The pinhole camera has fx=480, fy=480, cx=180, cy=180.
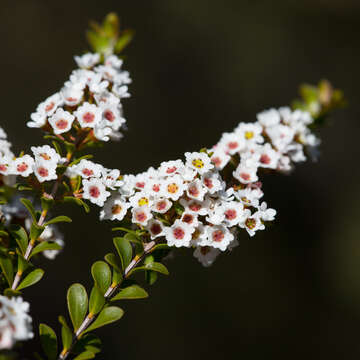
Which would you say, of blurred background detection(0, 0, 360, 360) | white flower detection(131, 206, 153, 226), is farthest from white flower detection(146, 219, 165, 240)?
blurred background detection(0, 0, 360, 360)

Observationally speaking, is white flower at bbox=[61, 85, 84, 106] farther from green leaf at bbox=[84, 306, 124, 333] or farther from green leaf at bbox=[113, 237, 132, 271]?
green leaf at bbox=[84, 306, 124, 333]

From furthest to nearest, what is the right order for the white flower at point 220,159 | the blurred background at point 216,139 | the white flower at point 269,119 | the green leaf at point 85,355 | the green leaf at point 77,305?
the blurred background at point 216,139 < the white flower at point 269,119 < the white flower at point 220,159 < the green leaf at point 77,305 < the green leaf at point 85,355

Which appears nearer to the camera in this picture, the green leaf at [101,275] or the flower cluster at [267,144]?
the green leaf at [101,275]

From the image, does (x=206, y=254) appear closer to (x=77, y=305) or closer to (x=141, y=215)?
(x=141, y=215)

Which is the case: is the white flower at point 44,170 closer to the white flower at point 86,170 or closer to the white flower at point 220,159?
the white flower at point 86,170

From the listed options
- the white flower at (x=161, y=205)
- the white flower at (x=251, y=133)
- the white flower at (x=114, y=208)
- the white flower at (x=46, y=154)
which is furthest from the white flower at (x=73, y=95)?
the white flower at (x=251, y=133)

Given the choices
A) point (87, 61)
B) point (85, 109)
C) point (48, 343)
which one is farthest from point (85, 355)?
point (87, 61)

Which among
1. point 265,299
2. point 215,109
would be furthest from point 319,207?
point 215,109
